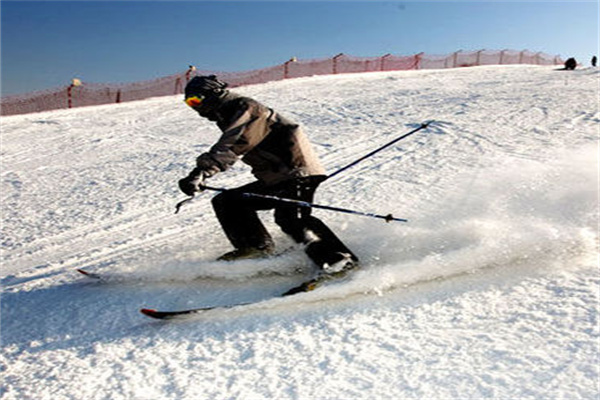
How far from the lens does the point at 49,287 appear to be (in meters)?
4.07

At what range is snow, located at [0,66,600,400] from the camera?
2586 millimetres

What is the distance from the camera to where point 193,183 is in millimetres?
3424

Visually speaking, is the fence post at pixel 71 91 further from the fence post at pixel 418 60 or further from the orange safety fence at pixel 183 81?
the fence post at pixel 418 60

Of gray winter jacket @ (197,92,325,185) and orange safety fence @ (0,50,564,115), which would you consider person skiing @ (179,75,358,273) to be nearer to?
gray winter jacket @ (197,92,325,185)

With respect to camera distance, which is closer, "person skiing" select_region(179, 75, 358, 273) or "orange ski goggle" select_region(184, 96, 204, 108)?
"person skiing" select_region(179, 75, 358, 273)

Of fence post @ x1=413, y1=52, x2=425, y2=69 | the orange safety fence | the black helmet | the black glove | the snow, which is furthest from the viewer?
fence post @ x1=413, y1=52, x2=425, y2=69

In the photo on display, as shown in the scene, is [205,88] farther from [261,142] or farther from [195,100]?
[261,142]

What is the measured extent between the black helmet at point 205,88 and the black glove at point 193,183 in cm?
62

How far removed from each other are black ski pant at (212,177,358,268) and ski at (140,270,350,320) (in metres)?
0.12

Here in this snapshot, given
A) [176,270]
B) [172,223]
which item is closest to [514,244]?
[176,270]

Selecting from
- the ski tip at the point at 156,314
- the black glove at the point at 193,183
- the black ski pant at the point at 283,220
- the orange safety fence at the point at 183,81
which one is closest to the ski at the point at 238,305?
the ski tip at the point at 156,314

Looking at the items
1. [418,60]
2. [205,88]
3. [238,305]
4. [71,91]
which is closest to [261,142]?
[205,88]

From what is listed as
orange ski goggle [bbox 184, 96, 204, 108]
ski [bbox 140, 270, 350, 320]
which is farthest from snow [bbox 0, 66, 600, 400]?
orange ski goggle [bbox 184, 96, 204, 108]

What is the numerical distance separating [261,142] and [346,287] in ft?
4.12
